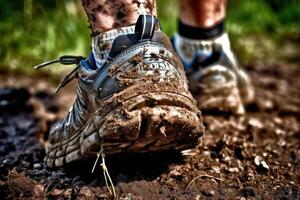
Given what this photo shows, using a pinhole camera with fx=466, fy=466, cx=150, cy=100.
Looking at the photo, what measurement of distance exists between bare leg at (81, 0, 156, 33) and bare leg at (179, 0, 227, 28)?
0.96 metres

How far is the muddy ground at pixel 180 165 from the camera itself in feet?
5.28

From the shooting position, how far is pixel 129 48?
4.84 feet

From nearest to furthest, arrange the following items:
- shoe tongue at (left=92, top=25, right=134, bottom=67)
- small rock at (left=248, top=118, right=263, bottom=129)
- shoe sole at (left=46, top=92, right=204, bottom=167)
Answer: shoe sole at (left=46, top=92, right=204, bottom=167) < shoe tongue at (left=92, top=25, right=134, bottom=67) < small rock at (left=248, top=118, right=263, bottom=129)

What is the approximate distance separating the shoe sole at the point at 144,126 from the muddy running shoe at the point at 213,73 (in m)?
0.95

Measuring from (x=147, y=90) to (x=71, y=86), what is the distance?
5.27 ft

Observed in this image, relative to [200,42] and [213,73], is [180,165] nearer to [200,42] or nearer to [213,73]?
[213,73]

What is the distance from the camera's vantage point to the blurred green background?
3383 mm

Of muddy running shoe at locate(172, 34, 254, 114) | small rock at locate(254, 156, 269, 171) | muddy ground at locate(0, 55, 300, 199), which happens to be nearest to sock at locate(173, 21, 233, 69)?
muddy running shoe at locate(172, 34, 254, 114)

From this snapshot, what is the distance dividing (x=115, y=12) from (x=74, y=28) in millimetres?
2196

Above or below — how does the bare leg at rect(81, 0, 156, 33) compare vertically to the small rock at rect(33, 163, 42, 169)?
above

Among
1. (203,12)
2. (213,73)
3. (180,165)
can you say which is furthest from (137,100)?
(203,12)

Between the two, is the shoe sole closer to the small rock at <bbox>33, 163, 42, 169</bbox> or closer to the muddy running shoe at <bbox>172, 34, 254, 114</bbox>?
the small rock at <bbox>33, 163, 42, 169</bbox>

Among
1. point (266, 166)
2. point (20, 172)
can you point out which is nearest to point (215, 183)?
point (266, 166)

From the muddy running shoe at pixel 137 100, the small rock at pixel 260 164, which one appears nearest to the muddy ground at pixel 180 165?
the small rock at pixel 260 164
